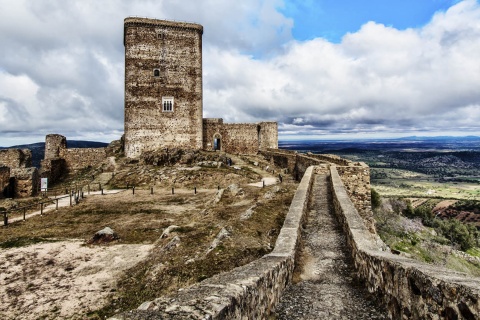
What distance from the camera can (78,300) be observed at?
8438 mm

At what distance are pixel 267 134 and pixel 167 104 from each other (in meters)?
17.0

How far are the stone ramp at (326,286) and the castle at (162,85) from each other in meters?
27.5

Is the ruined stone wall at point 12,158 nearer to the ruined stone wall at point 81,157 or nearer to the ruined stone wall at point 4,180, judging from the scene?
the ruined stone wall at point 81,157

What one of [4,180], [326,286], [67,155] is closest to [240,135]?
[67,155]

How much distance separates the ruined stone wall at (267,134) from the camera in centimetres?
4594

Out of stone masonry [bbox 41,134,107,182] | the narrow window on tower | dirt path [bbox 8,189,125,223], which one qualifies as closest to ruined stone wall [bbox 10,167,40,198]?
dirt path [bbox 8,189,125,223]

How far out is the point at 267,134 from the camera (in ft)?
152

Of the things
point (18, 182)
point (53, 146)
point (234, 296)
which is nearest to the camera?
point (234, 296)

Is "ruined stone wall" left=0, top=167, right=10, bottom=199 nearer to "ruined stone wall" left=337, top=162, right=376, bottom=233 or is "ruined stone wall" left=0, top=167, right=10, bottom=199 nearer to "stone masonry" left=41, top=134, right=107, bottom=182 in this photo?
"stone masonry" left=41, top=134, right=107, bottom=182

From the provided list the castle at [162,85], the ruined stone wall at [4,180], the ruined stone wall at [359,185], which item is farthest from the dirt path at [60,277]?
the castle at [162,85]

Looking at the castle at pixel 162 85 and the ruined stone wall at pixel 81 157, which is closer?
the castle at pixel 162 85

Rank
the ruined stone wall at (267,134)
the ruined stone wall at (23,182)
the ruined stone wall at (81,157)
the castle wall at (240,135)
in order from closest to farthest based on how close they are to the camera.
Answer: the ruined stone wall at (23,182)
the ruined stone wall at (81,157)
the castle wall at (240,135)
the ruined stone wall at (267,134)

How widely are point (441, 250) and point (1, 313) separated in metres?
36.9

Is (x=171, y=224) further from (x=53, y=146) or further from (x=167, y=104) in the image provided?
(x=53, y=146)
